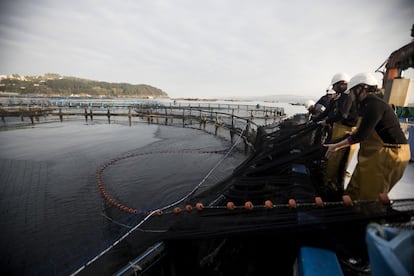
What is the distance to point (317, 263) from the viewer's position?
4.87 ft

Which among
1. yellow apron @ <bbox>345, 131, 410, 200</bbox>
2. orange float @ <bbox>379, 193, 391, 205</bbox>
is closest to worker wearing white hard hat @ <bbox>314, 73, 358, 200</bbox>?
yellow apron @ <bbox>345, 131, 410, 200</bbox>

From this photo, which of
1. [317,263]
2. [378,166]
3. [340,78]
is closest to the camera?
[317,263]

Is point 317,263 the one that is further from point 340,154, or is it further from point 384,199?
point 340,154

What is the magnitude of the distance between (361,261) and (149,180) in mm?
6668

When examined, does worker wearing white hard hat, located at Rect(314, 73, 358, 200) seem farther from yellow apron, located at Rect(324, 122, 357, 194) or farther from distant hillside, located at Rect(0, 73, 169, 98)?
distant hillside, located at Rect(0, 73, 169, 98)

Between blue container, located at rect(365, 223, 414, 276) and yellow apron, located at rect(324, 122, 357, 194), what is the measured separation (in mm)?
3284

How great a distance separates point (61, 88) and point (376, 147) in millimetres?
173655

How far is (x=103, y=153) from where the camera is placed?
10.5 meters

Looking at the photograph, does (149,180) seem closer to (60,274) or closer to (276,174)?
(60,274)

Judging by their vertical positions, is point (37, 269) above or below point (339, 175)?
below

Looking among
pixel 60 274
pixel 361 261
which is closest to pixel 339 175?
pixel 361 261

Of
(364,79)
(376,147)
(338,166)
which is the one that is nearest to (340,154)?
(338,166)

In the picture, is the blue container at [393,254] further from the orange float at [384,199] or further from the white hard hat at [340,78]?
the white hard hat at [340,78]

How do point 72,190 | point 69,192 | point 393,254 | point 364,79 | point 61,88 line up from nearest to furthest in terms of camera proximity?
point 393,254 < point 364,79 < point 69,192 < point 72,190 < point 61,88
